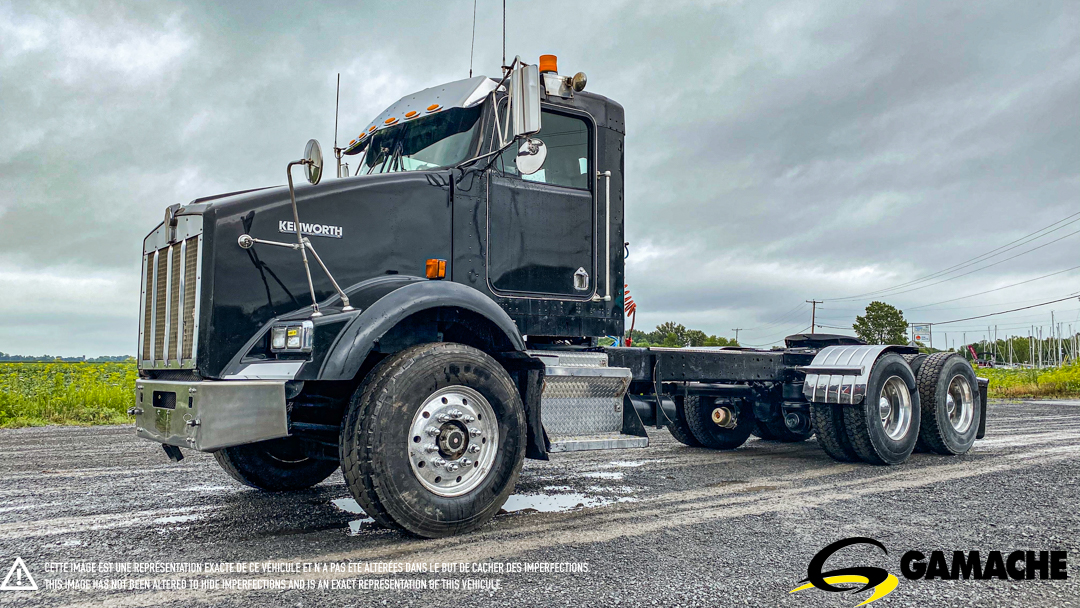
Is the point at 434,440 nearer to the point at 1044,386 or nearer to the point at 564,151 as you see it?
the point at 564,151

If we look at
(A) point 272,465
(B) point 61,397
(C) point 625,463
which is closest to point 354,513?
(A) point 272,465

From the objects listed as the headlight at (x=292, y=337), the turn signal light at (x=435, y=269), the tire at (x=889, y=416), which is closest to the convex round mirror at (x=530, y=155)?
the turn signal light at (x=435, y=269)

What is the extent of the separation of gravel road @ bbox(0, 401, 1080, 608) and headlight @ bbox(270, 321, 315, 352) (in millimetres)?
1079

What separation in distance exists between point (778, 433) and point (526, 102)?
6.15 metres

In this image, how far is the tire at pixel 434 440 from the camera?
381cm

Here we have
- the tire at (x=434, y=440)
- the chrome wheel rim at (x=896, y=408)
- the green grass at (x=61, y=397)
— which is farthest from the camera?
the green grass at (x=61, y=397)

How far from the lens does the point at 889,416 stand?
24.7 ft

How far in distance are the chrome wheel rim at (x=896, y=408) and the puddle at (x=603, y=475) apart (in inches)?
119

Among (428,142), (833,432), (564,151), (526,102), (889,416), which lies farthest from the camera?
(889,416)

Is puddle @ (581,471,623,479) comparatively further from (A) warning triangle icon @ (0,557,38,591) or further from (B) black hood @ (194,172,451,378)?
(A) warning triangle icon @ (0,557,38,591)

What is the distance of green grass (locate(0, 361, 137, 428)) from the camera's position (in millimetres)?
10914

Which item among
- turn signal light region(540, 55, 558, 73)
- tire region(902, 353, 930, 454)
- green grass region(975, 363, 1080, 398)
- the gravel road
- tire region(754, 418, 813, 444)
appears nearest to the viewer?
the gravel road

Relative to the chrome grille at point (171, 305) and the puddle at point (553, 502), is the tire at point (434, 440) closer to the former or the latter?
the puddle at point (553, 502)

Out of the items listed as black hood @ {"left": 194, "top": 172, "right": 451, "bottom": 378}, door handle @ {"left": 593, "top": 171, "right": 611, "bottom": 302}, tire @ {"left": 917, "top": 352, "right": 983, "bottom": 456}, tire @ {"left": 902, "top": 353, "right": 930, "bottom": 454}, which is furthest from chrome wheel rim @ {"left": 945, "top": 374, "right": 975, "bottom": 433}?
black hood @ {"left": 194, "top": 172, "right": 451, "bottom": 378}
